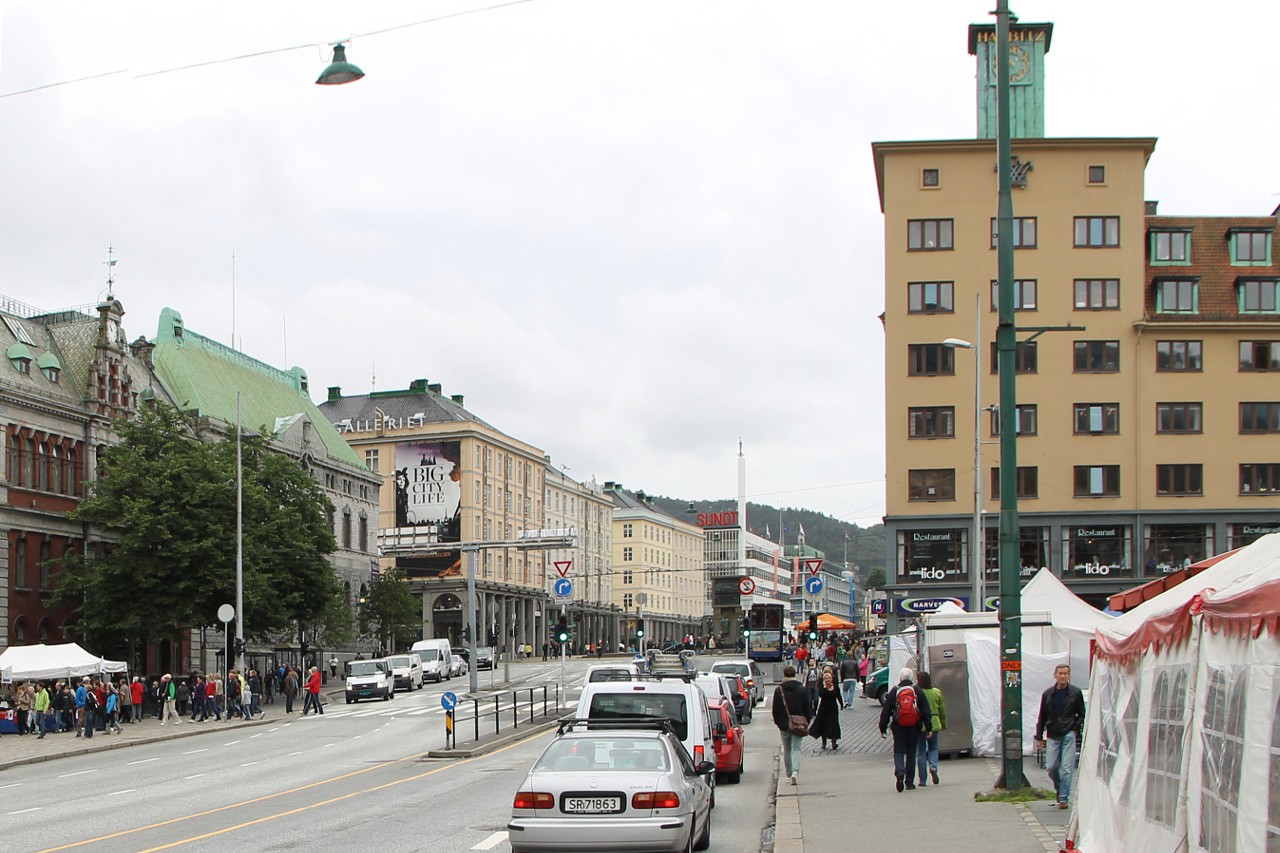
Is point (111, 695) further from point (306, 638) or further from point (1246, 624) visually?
point (1246, 624)

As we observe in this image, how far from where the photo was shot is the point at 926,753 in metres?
21.3

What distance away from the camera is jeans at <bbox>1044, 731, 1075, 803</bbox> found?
57.0 feet

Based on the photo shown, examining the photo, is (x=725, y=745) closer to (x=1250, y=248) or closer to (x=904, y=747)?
(x=904, y=747)

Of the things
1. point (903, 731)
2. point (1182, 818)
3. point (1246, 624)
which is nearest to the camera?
point (1246, 624)

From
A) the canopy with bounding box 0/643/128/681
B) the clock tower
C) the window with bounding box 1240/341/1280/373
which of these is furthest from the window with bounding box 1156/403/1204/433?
the canopy with bounding box 0/643/128/681

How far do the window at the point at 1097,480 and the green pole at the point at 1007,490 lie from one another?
44.0 meters

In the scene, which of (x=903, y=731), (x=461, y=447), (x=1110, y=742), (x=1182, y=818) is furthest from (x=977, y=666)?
(x=461, y=447)

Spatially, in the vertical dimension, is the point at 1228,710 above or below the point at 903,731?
above

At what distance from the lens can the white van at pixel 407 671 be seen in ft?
229

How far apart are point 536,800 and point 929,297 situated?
168 feet

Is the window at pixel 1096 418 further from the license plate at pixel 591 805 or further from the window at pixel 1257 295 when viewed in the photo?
the license plate at pixel 591 805

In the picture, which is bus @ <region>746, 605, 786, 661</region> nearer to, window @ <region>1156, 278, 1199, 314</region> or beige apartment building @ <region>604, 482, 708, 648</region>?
window @ <region>1156, 278, 1199, 314</region>

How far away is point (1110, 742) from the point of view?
1228 cm

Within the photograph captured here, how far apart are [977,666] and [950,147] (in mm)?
39701
